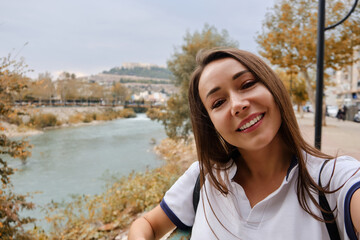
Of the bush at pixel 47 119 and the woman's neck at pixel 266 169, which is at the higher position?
the woman's neck at pixel 266 169

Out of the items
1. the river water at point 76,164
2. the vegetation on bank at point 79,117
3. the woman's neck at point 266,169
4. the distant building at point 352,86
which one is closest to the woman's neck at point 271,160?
the woman's neck at point 266,169

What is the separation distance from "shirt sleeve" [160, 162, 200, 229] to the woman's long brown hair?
0.08 meters

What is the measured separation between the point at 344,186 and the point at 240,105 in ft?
1.14

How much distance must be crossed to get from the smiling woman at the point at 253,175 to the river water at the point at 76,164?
4158 millimetres

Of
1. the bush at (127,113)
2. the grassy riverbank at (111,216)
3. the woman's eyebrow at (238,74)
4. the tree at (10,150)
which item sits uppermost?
the woman's eyebrow at (238,74)

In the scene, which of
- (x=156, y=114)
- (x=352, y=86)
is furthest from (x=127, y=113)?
(x=352, y=86)

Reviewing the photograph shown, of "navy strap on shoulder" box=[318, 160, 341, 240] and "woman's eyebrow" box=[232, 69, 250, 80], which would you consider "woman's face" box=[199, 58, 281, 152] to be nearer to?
"woman's eyebrow" box=[232, 69, 250, 80]

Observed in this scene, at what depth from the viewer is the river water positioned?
290 inches

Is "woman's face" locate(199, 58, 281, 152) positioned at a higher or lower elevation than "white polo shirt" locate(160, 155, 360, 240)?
higher

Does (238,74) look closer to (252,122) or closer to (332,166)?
(252,122)

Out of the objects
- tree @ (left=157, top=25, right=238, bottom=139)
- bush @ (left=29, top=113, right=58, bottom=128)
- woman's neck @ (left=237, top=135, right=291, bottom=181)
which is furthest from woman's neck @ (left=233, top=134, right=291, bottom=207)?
bush @ (left=29, top=113, right=58, bottom=128)

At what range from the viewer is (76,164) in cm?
1042

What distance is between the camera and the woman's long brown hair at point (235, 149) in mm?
799

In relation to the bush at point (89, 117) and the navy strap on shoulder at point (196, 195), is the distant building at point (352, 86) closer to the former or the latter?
the bush at point (89, 117)
